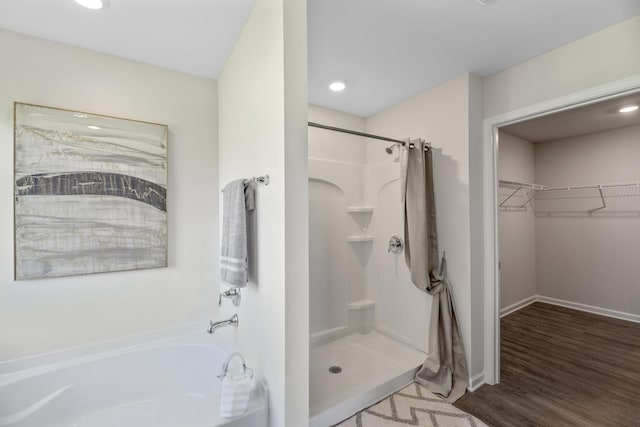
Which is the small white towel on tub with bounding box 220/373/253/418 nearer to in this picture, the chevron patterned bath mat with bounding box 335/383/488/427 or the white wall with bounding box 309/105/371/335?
the chevron patterned bath mat with bounding box 335/383/488/427

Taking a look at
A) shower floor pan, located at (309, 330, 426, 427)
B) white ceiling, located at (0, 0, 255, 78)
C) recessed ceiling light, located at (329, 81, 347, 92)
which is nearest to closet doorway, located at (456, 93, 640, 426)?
shower floor pan, located at (309, 330, 426, 427)

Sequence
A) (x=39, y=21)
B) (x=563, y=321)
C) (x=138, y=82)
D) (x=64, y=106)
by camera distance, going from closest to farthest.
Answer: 1. (x=39, y=21)
2. (x=64, y=106)
3. (x=138, y=82)
4. (x=563, y=321)

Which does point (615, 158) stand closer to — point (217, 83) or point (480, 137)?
point (480, 137)

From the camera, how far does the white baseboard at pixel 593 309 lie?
3430 mm

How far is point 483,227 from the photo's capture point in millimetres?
2256

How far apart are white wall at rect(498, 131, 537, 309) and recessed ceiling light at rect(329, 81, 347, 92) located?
2.55 meters

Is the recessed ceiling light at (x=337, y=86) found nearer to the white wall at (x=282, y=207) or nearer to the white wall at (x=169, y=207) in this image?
the white wall at (x=282, y=207)

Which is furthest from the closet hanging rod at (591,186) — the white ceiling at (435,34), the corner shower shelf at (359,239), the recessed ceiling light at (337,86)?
the recessed ceiling light at (337,86)

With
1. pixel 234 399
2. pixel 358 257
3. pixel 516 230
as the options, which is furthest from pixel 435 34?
pixel 516 230

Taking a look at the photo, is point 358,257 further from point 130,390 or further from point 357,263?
point 130,390

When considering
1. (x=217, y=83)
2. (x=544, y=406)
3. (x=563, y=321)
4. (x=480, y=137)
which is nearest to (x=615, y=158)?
(x=563, y=321)

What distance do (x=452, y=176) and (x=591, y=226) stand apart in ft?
10.0

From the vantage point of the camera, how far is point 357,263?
3.08m

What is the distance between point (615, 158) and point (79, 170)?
572 centimetres
